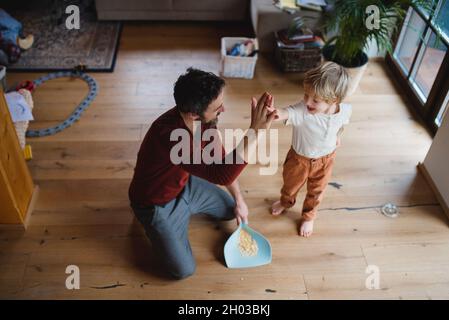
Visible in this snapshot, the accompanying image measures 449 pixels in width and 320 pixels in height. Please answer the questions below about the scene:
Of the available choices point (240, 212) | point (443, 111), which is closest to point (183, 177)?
point (240, 212)

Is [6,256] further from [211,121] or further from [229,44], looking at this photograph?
[229,44]

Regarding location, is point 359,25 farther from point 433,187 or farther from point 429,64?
point 433,187

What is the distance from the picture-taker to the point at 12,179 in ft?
6.07

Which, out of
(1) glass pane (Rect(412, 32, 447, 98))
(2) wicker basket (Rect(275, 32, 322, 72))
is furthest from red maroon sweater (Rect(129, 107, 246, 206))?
(1) glass pane (Rect(412, 32, 447, 98))

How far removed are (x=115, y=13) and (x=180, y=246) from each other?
7.10 ft

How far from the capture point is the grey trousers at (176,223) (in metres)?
1.73

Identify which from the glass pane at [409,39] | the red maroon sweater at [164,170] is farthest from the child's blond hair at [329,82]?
the glass pane at [409,39]

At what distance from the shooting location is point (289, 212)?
2102 mm

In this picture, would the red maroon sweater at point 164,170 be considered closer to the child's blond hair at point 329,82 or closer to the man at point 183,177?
the man at point 183,177

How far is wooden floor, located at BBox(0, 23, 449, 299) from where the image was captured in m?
1.81

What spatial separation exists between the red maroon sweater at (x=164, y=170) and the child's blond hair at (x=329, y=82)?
1.30 feet

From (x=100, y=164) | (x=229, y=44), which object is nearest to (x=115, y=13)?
(x=229, y=44)

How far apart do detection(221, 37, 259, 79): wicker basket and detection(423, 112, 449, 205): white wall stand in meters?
1.19

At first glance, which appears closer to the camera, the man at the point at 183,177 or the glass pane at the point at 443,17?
the man at the point at 183,177
